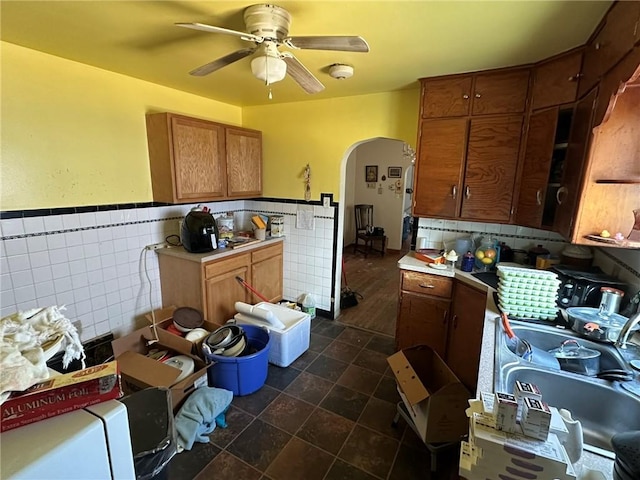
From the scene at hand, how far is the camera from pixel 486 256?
2355mm

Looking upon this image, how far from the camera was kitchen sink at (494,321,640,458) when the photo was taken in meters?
1.07

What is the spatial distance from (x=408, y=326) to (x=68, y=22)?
293cm

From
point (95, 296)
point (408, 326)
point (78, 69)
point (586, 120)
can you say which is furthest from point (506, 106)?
point (95, 296)

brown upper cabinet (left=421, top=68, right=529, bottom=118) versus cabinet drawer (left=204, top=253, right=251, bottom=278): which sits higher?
brown upper cabinet (left=421, top=68, right=529, bottom=118)

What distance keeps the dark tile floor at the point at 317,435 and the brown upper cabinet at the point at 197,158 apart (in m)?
1.73

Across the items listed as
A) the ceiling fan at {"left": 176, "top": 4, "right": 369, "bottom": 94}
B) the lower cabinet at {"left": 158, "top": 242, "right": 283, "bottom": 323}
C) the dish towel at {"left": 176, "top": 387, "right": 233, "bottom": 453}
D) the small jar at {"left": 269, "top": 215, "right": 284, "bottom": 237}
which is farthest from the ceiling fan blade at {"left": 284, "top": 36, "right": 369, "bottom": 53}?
the small jar at {"left": 269, "top": 215, "right": 284, "bottom": 237}

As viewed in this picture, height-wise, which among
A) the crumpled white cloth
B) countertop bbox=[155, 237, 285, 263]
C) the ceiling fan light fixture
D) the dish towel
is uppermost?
the ceiling fan light fixture

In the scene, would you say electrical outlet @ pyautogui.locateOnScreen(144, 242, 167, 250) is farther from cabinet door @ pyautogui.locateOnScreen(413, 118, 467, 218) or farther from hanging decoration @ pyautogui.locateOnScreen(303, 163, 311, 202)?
cabinet door @ pyautogui.locateOnScreen(413, 118, 467, 218)

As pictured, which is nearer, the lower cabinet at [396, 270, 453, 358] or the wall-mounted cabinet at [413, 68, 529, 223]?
the wall-mounted cabinet at [413, 68, 529, 223]

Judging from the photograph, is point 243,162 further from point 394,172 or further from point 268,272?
point 394,172

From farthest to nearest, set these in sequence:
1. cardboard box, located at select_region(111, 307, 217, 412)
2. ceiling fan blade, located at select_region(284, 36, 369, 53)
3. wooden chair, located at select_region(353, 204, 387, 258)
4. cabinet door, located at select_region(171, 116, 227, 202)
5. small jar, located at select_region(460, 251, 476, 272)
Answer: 1. wooden chair, located at select_region(353, 204, 387, 258)
2. cabinet door, located at select_region(171, 116, 227, 202)
3. small jar, located at select_region(460, 251, 476, 272)
4. cardboard box, located at select_region(111, 307, 217, 412)
5. ceiling fan blade, located at select_region(284, 36, 369, 53)

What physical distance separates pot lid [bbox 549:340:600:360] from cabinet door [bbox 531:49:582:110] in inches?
54.5

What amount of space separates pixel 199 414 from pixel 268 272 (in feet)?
5.36

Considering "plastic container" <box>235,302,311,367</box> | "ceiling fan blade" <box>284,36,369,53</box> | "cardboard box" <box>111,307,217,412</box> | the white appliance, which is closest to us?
the white appliance
